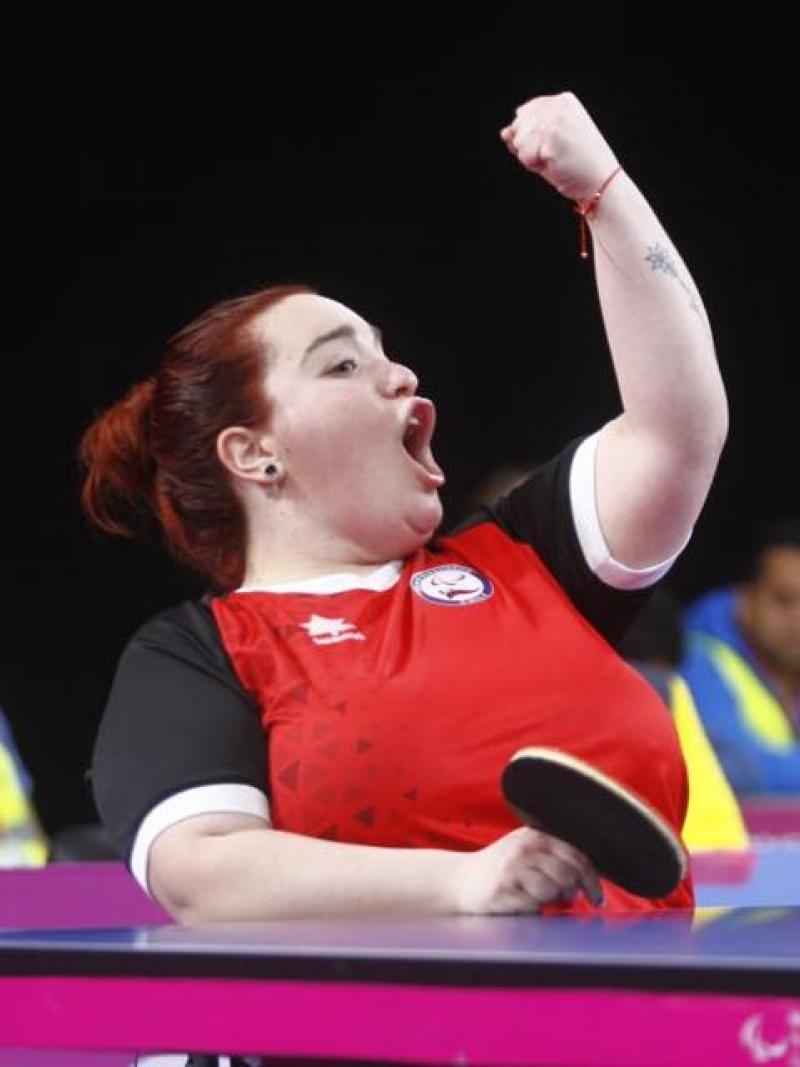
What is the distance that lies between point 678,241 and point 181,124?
55.1 inches

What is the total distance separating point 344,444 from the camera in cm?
→ 169

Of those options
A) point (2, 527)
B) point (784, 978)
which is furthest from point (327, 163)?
point (784, 978)

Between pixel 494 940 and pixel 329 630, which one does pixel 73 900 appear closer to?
pixel 329 630

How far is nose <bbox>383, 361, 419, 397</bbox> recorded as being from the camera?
1.71 meters

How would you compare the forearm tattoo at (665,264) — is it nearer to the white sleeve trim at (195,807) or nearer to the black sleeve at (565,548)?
the black sleeve at (565,548)

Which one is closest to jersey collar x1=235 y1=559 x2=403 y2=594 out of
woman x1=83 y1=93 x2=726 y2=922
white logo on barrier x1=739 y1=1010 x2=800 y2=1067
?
woman x1=83 y1=93 x2=726 y2=922

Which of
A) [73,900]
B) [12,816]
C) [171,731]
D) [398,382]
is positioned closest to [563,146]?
[398,382]

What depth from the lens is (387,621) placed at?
5.19 ft

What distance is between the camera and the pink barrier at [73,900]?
6.19ft

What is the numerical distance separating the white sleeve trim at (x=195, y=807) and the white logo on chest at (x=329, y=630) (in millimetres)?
151

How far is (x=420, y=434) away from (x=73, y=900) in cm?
68

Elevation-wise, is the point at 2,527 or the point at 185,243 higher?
the point at 185,243

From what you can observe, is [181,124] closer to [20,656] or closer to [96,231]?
[96,231]

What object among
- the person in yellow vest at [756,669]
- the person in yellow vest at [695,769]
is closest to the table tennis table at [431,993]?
the person in yellow vest at [695,769]
